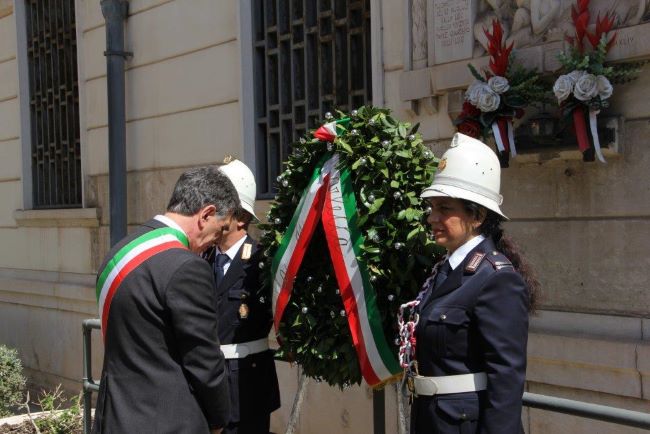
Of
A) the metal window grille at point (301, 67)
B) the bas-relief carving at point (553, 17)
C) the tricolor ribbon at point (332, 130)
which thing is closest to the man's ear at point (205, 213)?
the tricolor ribbon at point (332, 130)

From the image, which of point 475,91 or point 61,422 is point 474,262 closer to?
point 475,91

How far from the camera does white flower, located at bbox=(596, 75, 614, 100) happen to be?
4371mm

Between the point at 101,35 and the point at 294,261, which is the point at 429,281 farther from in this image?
the point at 101,35

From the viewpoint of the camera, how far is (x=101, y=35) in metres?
8.90

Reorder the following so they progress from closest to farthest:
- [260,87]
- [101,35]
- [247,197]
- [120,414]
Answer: [120,414], [247,197], [260,87], [101,35]

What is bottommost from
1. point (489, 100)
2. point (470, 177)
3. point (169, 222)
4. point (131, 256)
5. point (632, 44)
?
point (131, 256)

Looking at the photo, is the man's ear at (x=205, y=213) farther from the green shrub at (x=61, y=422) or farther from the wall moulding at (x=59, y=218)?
the wall moulding at (x=59, y=218)

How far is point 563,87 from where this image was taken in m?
4.40

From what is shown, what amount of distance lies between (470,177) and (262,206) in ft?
13.4

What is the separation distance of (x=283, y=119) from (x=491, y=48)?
2506 mm

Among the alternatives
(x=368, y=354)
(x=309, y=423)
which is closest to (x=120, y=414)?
(x=368, y=354)

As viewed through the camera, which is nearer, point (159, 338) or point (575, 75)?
point (159, 338)

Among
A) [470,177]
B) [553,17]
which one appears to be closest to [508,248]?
[470,177]

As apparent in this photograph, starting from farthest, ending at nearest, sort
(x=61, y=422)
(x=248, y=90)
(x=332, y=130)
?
(x=248, y=90) → (x=61, y=422) → (x=332, y=130)
